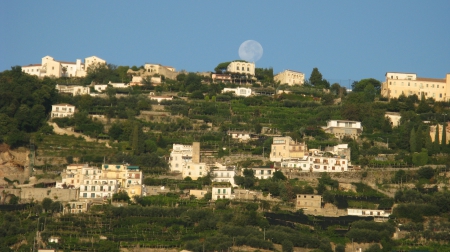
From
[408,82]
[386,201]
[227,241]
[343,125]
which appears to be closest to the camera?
[227,241]

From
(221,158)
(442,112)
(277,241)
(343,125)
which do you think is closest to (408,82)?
(442,112)

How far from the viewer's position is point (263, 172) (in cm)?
6738

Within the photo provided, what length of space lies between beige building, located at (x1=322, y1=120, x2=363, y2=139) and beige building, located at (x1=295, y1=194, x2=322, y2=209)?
13319mm

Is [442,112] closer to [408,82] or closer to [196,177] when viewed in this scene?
[408,82]

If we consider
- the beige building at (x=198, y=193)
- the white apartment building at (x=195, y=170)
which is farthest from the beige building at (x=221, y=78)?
the beige building at (x=198, y=193)

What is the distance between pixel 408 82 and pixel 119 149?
26.6 meters

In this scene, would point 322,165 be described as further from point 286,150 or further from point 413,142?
point 413,142

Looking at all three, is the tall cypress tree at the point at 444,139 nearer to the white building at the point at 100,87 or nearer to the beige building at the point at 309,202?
the beige building at the point at 309,202

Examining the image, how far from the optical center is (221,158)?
234 ft

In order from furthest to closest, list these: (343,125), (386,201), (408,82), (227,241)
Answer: (408,82)
(343,125)
(386,201)
(227,241)

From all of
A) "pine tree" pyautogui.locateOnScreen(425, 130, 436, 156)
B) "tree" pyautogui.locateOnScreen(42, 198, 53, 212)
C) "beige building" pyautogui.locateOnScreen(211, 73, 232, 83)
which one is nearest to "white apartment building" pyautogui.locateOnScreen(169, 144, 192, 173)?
"tree" pyautogui.locateOnScreen(42, 198, 53, 212)

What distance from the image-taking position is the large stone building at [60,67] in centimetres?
9306

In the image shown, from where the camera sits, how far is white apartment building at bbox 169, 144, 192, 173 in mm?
68875

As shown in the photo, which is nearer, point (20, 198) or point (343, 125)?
point (20, 198)
